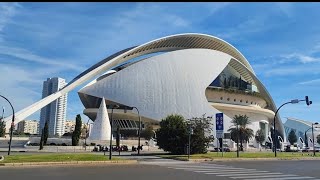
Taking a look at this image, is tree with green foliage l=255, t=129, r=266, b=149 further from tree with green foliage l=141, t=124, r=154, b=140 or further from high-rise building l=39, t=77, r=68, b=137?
high-rise building l=39, t=77, r=68, b=137

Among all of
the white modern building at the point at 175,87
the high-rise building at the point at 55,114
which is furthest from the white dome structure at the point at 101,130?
the high-rise building at the point at 55,114

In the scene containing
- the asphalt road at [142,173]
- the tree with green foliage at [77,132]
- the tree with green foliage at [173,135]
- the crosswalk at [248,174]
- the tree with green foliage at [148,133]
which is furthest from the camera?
the tree with green foliage at [148,133]

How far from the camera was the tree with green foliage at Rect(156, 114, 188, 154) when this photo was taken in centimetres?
3938

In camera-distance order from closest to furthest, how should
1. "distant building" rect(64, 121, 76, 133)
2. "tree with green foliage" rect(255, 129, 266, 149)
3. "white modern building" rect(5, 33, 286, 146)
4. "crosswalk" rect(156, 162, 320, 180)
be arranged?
"crosswalk" rect(156, 162, 320, 180) → "white modern building" rect(5, 33, 286, 146) → "tree with green foliage" rect(255, 129, 266, 149) → "distant building" rect(64, 121, 76, 133)

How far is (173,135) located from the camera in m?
39.8

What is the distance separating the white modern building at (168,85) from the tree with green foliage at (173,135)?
34.5 m

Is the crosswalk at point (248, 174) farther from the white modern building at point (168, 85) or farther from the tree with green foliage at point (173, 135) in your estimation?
the white modern building at point (168, 85)

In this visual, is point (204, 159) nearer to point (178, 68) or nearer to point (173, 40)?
point (178, 68)

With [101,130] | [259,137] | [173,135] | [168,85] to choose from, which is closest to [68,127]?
[168,85]

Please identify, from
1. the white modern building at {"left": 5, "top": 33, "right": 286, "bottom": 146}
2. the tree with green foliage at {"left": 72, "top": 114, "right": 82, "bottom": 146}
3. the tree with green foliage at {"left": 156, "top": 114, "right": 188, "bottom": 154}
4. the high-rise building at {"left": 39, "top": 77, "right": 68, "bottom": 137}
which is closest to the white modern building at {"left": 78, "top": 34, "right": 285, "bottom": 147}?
the white modern building at {"left": 5, "top": 33, "right": 286, "bottom": 146}

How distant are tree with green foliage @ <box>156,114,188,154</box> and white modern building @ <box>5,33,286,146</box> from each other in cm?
3451

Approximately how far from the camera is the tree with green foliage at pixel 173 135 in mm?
39375

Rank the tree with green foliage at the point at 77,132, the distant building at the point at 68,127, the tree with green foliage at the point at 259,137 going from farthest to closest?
the distant building at the point at 68,127 → the tree with green foliage at the point at 259,137 → the tree with green foliage at the point at 77,132

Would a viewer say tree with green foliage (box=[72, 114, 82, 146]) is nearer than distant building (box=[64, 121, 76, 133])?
Yes
